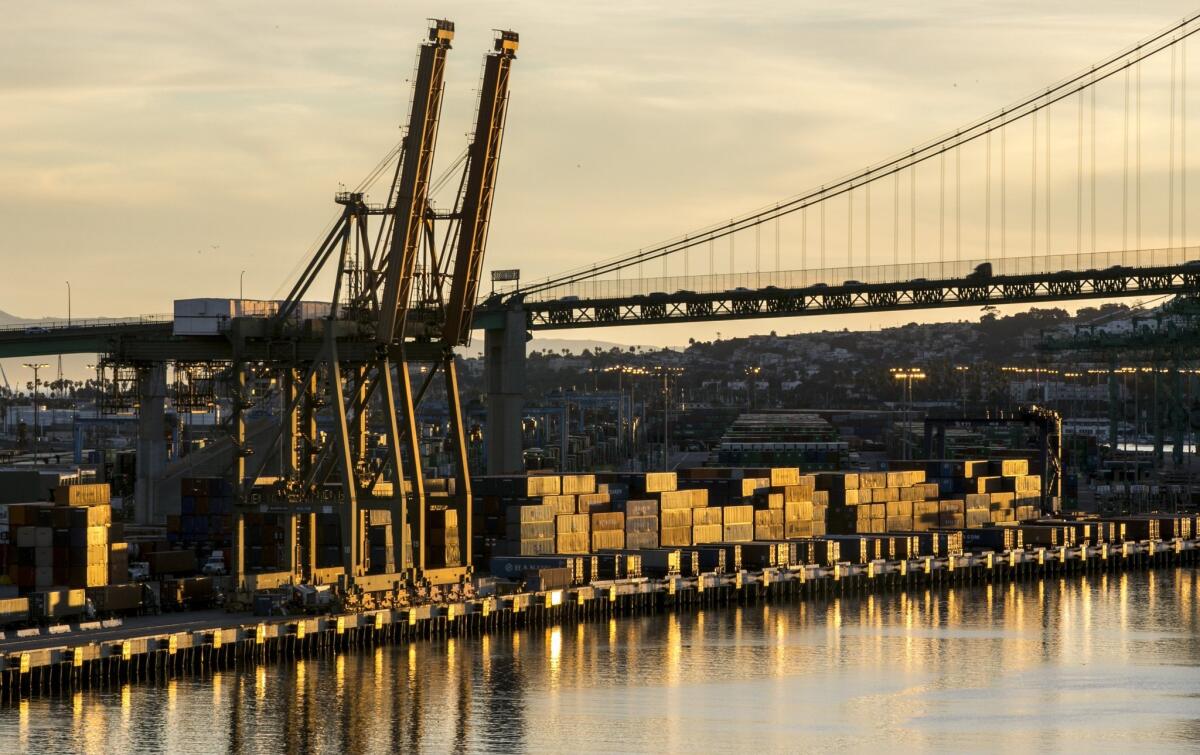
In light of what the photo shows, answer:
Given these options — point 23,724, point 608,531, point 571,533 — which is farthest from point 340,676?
point 608,531

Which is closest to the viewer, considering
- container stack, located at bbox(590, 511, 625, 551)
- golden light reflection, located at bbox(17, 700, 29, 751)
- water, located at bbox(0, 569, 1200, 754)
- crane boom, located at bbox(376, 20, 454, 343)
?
golden light reflection, located at bbox(17, 700, 29, 751)

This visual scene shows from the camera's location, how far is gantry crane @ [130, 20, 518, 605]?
65625mm

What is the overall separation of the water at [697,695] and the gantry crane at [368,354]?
15.7ft

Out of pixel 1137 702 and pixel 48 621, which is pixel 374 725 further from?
pixel 1137 702

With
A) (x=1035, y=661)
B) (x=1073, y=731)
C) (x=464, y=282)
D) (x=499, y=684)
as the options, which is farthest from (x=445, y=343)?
(x=1073, y=731)

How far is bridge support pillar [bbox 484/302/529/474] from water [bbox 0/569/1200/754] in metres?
33.2

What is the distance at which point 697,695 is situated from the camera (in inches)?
2227

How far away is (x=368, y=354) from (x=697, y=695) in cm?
1669

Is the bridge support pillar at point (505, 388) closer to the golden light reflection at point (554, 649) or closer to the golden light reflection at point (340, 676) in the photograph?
the golden light reflection at point (554, 649)


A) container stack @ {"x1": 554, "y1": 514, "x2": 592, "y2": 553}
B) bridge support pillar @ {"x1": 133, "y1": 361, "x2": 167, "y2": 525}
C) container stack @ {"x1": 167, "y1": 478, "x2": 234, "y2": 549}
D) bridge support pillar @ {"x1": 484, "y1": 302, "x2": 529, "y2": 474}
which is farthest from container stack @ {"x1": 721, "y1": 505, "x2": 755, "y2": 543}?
bridge support pillar @ {"x1": 133, "y1": 361, "x2": 167, "y2": 525}

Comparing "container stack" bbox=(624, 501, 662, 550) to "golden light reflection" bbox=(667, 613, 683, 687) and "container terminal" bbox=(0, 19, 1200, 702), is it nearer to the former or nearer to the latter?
"container terminal" bbox=(0, 19, 1200, 702)

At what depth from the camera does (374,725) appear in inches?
2003

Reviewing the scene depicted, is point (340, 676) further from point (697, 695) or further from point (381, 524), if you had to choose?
point (381, 524)

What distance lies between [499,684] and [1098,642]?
22.5m
